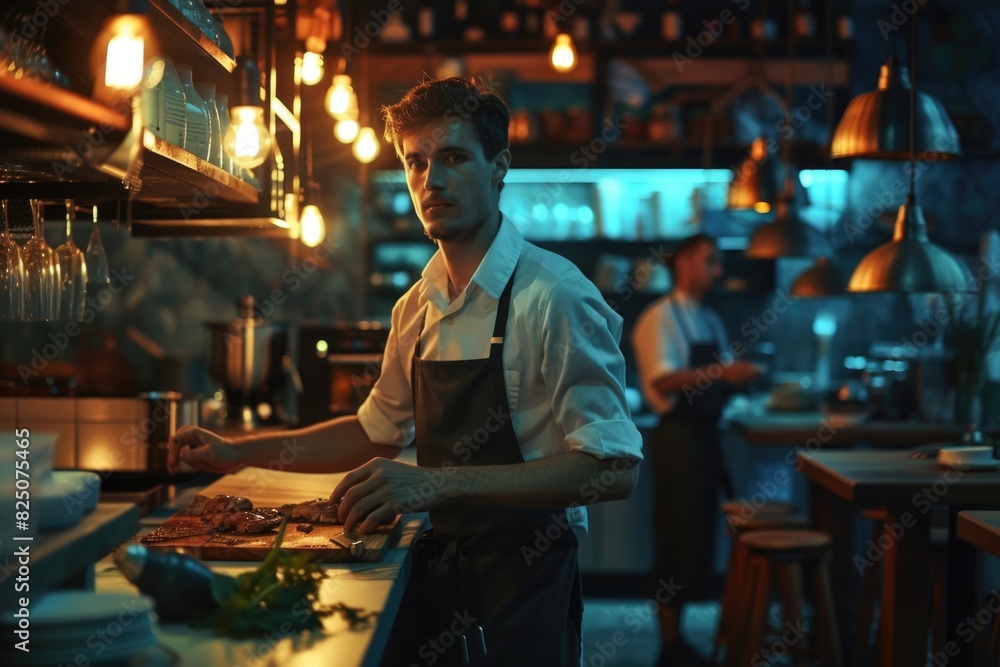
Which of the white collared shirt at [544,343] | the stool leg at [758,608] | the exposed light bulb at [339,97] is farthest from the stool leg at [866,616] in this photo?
the exposed light bulb at [339,97]

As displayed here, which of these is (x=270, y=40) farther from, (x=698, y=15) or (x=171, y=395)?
(x=698, y=15)

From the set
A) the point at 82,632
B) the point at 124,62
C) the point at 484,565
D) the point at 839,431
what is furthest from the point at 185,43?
the point at 839,431

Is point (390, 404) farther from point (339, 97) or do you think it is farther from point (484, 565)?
point (339, 97)

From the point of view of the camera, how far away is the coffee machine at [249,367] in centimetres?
436

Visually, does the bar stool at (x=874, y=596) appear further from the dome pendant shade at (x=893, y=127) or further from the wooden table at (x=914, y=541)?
the dome pendant shade at (x=893, y=127)

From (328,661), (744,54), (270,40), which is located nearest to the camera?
(328,661)

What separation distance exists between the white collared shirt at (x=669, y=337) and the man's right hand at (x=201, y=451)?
3.10 meters

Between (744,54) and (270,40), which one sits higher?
(744,54)

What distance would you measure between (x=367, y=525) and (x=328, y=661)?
0.60 metres

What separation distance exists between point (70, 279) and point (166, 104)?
0.42 m

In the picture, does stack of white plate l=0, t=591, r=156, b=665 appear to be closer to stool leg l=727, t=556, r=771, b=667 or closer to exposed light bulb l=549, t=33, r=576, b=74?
stool leg l=727, t=556, r=771, b=667

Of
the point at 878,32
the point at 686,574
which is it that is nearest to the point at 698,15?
the point at 878,32

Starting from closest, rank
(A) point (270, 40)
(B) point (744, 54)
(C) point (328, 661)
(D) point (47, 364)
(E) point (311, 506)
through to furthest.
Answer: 1. (C) point (328, 661)
2. (E) point (311, 506)
3. (A) point (270, 40)
4. (D) point (47, 364)
5. (B) point (744, 54)

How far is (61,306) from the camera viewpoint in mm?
2271
